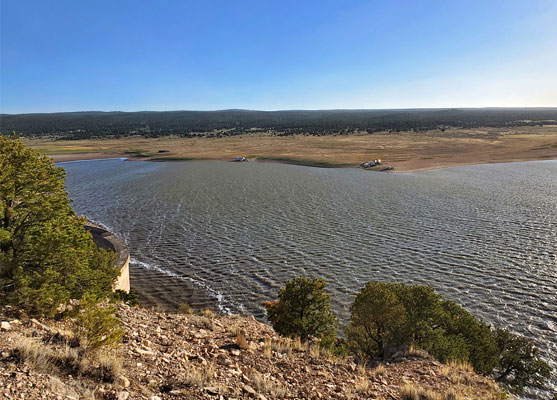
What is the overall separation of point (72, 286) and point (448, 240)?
28.7 meters

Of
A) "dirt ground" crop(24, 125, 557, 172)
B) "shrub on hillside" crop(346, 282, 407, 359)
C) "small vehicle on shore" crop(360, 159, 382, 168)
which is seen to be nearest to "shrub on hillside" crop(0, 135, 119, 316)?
"shrub on hillside" crop(346, 282, 407, 359)

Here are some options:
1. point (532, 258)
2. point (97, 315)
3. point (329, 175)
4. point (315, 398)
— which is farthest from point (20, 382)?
point (329, 175)

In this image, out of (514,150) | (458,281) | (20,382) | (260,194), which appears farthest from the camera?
(514,150)

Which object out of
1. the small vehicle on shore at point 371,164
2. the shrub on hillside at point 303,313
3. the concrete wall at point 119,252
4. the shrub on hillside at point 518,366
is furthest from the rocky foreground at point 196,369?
the small vehicle on shore at point 371,164

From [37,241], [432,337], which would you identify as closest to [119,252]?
[37,241]

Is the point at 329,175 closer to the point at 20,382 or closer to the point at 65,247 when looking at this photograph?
the point at 65,247

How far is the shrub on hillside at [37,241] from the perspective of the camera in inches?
478

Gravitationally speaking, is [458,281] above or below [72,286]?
below

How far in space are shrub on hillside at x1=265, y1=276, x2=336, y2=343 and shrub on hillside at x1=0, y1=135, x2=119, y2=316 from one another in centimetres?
736

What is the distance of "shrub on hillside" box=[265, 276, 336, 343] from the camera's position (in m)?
15.5

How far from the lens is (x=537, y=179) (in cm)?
6031

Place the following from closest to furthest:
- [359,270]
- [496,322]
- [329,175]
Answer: [496,322], [359,270], [329,175]

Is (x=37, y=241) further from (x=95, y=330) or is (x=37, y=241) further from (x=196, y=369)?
(x=196, y=369)

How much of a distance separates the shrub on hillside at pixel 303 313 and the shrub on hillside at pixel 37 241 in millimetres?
7360
